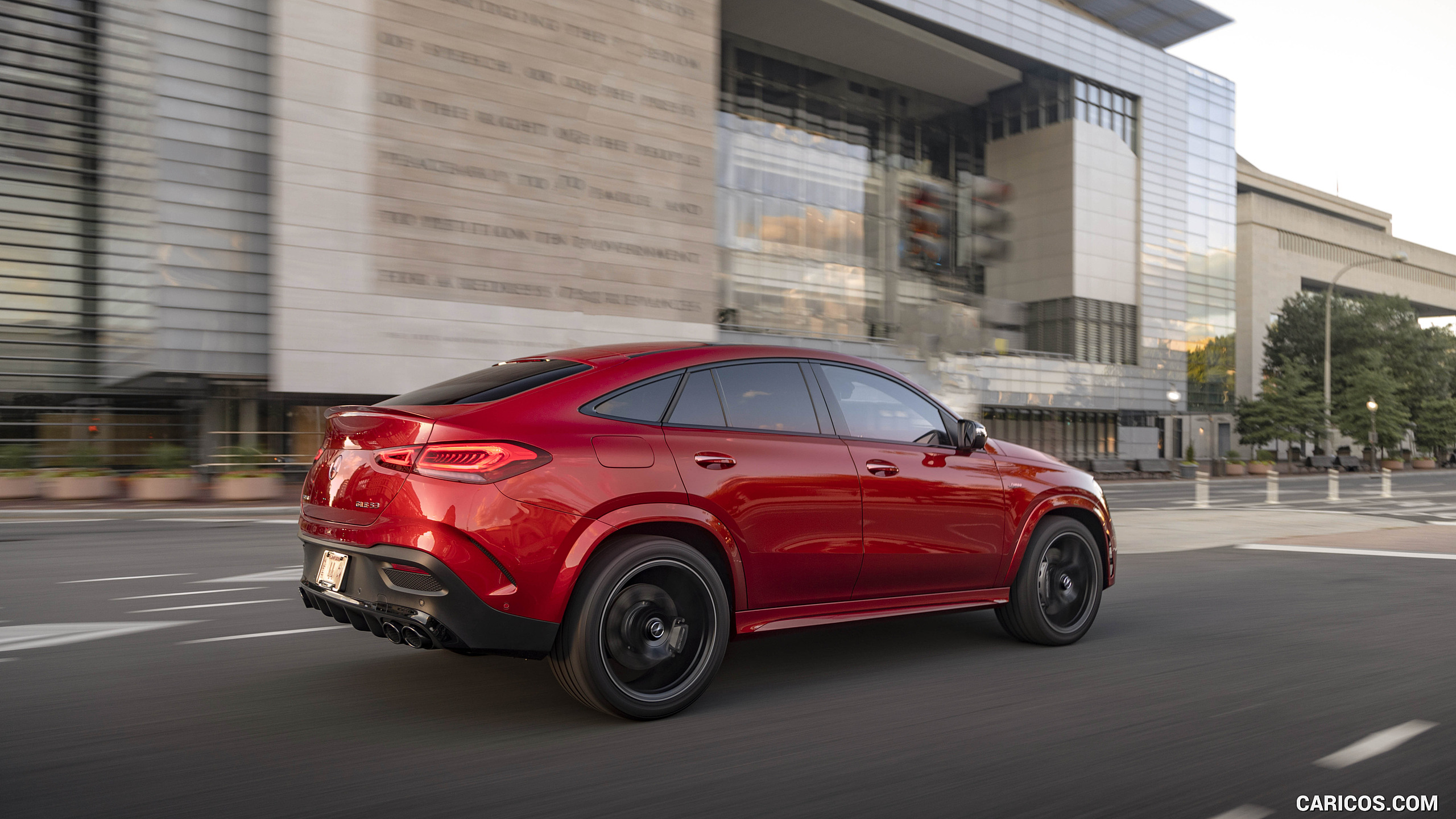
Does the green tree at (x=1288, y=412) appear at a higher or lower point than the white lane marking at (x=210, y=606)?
higher

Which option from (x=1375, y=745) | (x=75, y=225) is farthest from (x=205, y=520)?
(x=75, y=225)

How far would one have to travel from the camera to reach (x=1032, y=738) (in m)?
4.03

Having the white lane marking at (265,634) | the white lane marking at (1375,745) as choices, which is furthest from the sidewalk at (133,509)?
the white lane marking at (1375,745)

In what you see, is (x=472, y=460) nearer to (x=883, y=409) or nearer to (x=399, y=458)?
(x=399, y=458)

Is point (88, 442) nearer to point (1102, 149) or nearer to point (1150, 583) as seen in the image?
point (1150, 583)

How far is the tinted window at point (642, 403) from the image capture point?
4289mm

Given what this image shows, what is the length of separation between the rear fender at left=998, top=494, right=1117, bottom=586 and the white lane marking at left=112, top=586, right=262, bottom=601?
5.70 m

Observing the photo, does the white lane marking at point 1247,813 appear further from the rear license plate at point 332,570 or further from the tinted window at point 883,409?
the rear license plate at point 332,570

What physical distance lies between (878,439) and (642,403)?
1375 mm

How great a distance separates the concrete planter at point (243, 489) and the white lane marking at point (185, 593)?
45.9 ft

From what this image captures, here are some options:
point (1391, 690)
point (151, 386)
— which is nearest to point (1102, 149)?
point (151, 386)

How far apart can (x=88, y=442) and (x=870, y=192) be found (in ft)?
111

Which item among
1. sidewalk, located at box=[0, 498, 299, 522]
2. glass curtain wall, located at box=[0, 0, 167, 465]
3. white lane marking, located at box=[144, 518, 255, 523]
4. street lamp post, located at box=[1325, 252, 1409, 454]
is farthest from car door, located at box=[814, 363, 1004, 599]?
street lamp post, located at box=[1325, 252, 1409, 454]

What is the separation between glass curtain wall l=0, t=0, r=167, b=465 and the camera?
27953mm
